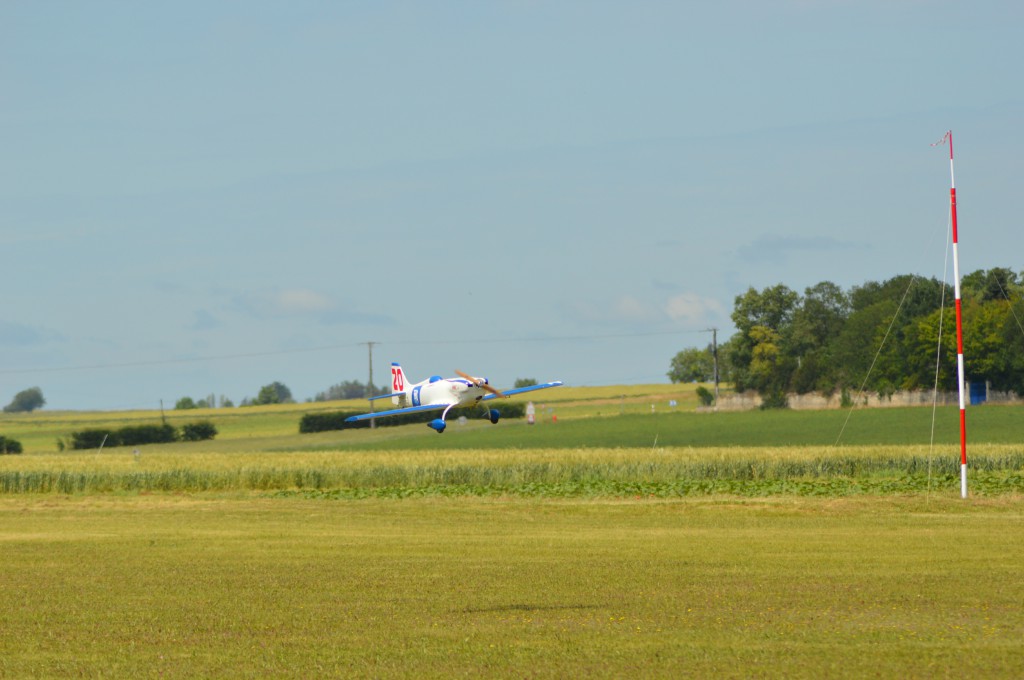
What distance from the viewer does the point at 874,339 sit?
114 m

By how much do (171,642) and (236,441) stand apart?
250ft

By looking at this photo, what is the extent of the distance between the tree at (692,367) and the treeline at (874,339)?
24245 mm

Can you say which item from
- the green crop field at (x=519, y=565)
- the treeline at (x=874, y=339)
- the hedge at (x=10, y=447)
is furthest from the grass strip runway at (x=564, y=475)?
the treeline at (x=874, y=339)

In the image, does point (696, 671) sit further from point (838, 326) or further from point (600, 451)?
point (838, 326)

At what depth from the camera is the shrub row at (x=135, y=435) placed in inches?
3664

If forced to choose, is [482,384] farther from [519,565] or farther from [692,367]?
[692,367]

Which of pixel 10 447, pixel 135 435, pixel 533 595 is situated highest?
pixel 135 435

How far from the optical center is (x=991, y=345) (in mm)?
108188

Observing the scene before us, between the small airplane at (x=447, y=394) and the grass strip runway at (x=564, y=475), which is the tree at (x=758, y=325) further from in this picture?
the small airplane at (x=447, y=394)

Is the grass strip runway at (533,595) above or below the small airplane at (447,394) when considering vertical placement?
below

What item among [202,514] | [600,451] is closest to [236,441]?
[600,451]

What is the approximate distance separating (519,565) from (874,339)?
3712 inches

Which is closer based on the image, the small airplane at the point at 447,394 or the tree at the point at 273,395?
the small airplane at the point at 447,394

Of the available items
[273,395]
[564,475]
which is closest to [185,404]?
[273,395]
